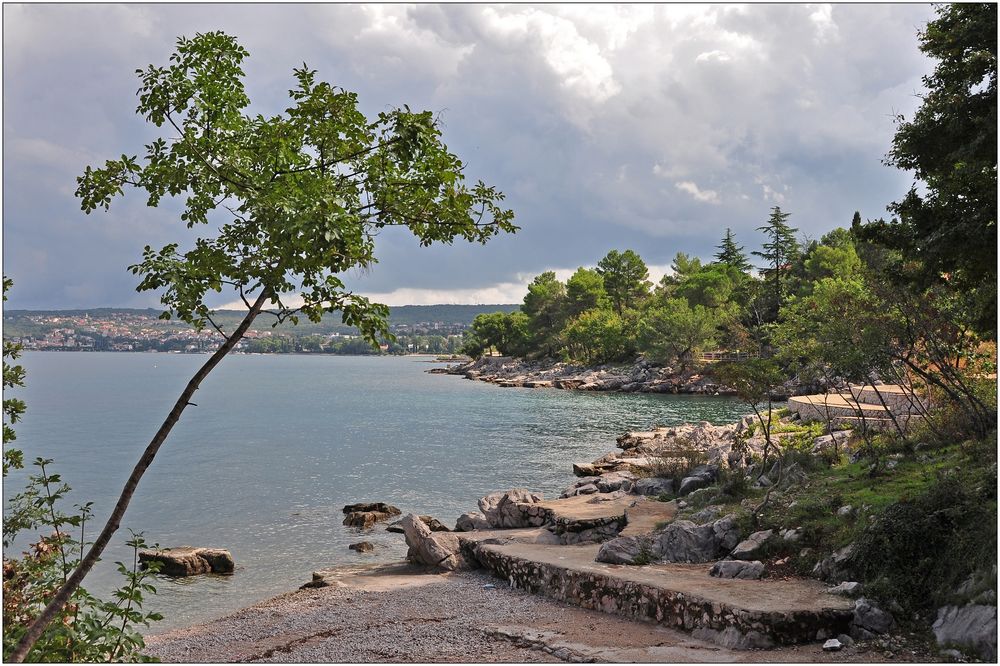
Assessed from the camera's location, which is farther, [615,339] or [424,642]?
[615,339]

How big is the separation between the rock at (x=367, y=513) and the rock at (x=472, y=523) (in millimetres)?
4042

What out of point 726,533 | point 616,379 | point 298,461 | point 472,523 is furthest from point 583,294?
point 726,533

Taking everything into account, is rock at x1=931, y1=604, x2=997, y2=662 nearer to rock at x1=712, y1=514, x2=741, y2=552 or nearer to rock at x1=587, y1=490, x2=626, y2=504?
rock at x1=712, y1=514, x2=741, y2=552

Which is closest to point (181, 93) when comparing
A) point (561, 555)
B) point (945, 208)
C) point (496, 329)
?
point (945, 208)

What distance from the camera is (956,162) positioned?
11156 mm

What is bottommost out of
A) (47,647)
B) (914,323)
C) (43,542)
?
(47,647)

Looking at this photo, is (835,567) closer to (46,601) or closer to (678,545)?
(678,545)

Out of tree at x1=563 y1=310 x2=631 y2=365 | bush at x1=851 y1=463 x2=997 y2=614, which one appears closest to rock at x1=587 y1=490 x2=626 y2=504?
bush at x1=851 y1=463 x2=997 y2=614

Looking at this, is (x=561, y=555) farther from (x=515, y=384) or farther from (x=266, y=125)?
(x=515, y=384)

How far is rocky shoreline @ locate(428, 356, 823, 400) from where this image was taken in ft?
241

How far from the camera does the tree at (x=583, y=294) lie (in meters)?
118

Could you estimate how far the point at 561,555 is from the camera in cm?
1480

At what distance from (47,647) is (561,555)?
32.5 feet

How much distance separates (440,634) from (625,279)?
11310 centimetres
